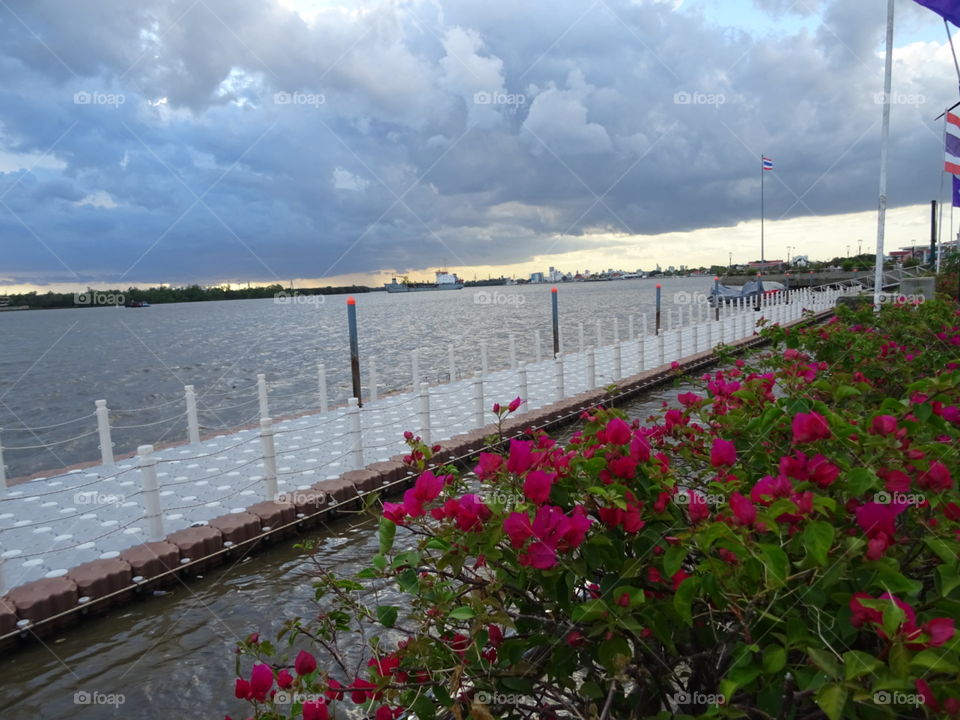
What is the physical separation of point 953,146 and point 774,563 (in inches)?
710

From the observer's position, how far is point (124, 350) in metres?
65.1

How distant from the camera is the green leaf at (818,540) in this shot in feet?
4.16

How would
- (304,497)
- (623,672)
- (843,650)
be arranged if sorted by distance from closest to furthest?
(843,650), (623,672), (304,497)

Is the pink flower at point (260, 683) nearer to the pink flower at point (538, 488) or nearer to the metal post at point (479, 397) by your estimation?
the pink flower at point (538, 488)

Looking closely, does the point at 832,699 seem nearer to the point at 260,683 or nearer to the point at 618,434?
the point at 618,434

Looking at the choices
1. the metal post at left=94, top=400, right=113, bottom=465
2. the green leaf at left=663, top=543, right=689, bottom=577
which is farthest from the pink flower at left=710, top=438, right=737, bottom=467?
the metal post at left=94, top=400, right=113, bottom=465

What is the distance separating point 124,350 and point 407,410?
63.1 m

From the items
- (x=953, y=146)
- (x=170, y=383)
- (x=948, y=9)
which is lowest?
(x=170, y=383)

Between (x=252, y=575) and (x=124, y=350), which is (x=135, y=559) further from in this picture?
(x=124, y=350)

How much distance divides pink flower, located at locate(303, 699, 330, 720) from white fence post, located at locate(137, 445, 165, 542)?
16.2 feet

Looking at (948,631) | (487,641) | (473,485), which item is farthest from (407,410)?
(948,631)

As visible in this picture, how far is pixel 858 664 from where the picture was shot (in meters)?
1.17

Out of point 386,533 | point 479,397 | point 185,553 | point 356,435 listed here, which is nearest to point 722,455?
point 386,533

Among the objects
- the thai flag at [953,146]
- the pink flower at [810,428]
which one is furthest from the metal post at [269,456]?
the thai flag at [953,146]
